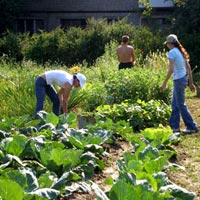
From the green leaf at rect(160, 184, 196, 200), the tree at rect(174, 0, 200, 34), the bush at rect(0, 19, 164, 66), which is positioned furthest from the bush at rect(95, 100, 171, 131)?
the tree at rect(174, 0, 200, 34)

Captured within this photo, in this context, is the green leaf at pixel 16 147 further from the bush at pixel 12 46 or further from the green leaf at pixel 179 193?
the bush at pixel 12 46

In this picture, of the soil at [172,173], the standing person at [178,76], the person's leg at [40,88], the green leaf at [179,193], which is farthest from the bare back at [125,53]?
the green leaf at [179,193]

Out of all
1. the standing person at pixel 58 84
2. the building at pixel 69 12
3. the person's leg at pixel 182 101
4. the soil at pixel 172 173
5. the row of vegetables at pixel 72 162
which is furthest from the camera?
the building at pixel 69 12

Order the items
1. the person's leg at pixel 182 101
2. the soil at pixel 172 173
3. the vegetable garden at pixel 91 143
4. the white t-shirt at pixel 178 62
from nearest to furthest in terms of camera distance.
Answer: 1. the vegetable garden at pixel 91 143
2. the soil at pixel 172 173
3. the white t-shirt at pixel 178 62
4. the person's leg at pixel 182 101

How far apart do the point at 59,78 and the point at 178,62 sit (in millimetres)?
2029

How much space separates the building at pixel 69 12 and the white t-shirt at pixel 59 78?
20589 millimetres

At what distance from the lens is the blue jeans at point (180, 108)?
30.3 ft

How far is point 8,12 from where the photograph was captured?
30.0 metres

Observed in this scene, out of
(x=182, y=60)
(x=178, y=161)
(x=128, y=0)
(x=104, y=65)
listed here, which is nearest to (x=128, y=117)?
(x=182, y=60)

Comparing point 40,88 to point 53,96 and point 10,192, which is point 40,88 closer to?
point 53,96

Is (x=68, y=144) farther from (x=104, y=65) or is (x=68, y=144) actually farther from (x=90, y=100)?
(x=104, y=65)

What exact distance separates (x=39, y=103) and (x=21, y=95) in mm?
1687

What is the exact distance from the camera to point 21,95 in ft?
37.5

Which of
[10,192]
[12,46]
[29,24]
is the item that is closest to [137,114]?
[10,192]
